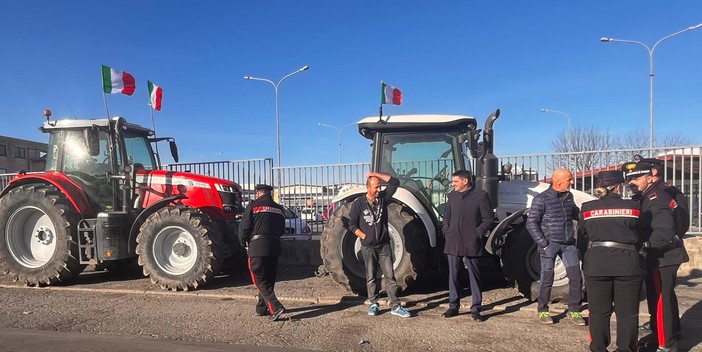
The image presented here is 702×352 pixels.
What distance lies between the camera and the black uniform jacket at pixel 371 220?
18.4 ft

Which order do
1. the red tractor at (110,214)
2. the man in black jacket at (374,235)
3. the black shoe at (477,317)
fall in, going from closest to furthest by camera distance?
1. the black shoe at (477,317)
2. the man in black jacket at (374,235)
3. the red tractor at (110,214)

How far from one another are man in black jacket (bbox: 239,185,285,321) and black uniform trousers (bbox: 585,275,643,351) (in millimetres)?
Result: 3231

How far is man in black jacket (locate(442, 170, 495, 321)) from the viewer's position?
17.3ft

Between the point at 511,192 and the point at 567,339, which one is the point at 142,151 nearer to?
the point at 511,192

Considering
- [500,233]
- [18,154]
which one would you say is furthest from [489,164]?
[18,154]

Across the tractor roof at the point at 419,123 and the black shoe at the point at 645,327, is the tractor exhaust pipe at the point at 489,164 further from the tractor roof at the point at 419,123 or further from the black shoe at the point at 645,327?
the black shoe at the point at 645,327

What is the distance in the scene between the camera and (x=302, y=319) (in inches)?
215

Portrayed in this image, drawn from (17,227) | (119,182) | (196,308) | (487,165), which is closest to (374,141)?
(487,165)

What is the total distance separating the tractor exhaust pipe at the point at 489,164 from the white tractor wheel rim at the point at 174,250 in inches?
168

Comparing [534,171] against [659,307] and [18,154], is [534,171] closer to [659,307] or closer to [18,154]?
[659,307]

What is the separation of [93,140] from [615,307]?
7570 mm

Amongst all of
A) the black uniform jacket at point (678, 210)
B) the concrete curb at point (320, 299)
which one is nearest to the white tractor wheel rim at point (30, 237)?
the concrete curb at point (320, 299)

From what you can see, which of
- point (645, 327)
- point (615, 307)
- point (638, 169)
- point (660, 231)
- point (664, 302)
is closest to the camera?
point (615, 307)

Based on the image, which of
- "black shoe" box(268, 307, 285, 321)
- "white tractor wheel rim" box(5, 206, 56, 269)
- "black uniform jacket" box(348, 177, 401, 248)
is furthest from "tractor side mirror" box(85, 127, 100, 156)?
"black uniform jacket" box(348, 177, 401, 248)
